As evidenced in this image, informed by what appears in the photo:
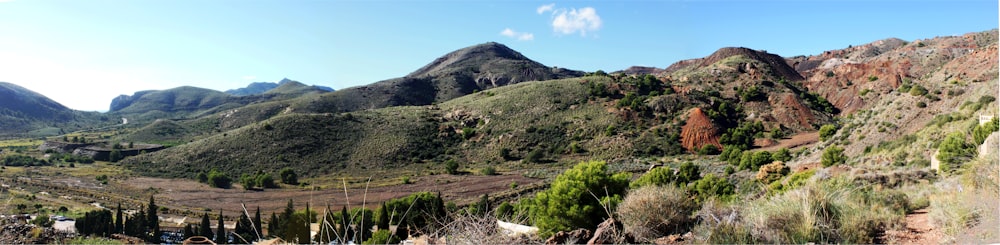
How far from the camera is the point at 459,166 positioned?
60.1 m

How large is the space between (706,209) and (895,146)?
24.0 metres

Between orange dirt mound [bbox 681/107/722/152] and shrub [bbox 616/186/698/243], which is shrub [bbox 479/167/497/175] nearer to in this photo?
orange dirt mound [bbox 681/107/722/152]

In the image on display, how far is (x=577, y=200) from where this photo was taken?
17625 millimetres

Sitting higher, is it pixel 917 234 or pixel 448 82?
pixel 448 82

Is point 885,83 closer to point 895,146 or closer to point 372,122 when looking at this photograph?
point 895,146

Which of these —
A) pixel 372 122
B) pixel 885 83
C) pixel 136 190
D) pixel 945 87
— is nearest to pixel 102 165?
pixel 136 190

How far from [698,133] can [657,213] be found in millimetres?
57535

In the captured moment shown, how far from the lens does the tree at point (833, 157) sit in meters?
28.1

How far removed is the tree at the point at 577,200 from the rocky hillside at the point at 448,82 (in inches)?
3483

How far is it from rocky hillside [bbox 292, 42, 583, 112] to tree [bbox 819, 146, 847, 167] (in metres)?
86.5

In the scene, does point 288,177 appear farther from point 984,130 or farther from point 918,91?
point 984,130

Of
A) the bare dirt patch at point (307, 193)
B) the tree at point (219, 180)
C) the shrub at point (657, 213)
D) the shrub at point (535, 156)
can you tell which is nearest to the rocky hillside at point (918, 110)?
the shrub at point (657, 213)

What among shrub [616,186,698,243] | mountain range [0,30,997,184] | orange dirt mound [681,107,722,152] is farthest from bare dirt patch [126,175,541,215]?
shrub [616,186,698,243]

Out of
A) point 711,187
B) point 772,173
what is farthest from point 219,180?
point 772,173
